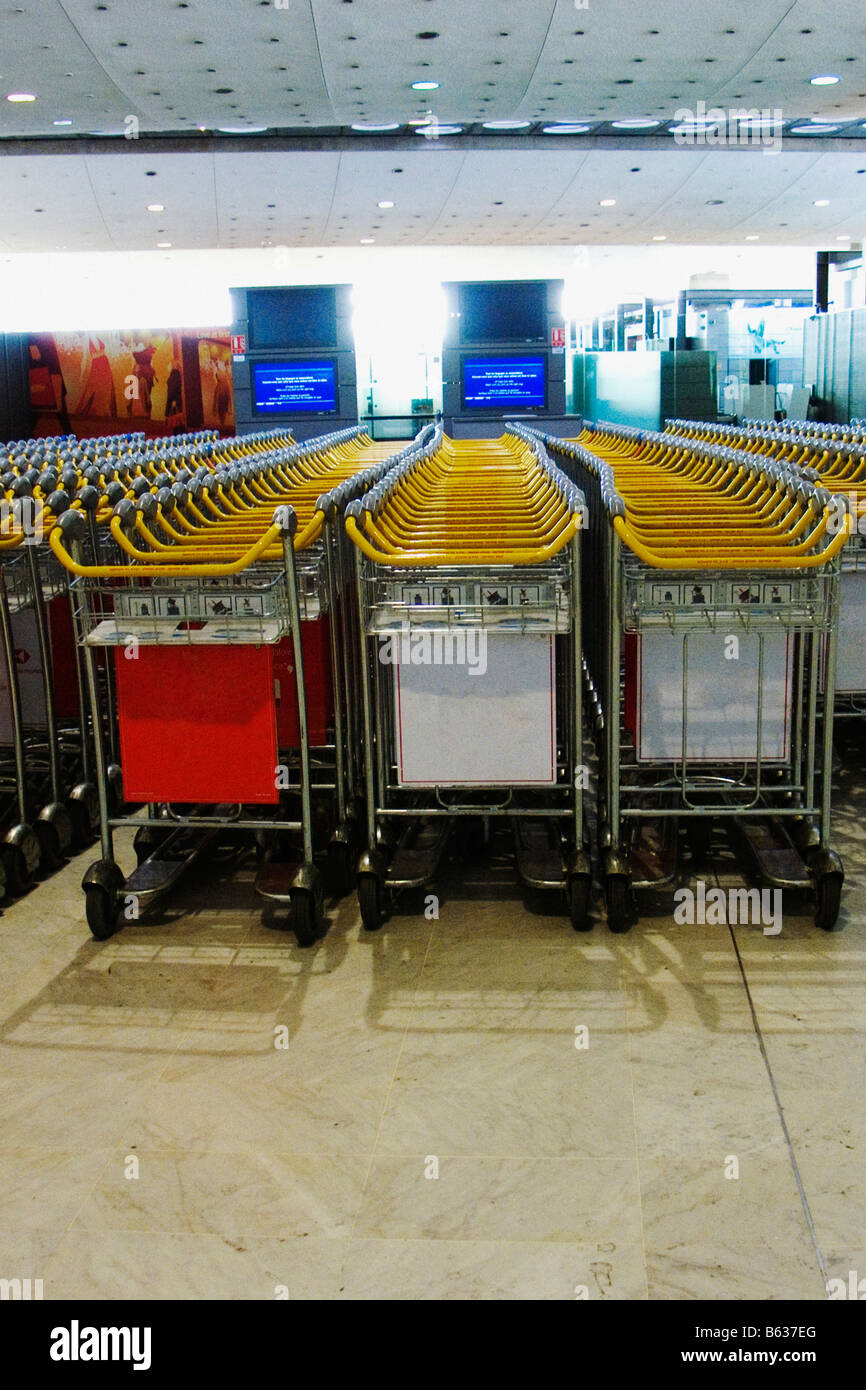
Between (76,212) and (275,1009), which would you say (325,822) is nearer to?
(275,1009)

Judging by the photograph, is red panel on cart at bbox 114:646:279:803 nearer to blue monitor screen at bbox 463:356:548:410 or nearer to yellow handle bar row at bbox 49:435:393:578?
yellow handle bar row at bbox 49:435:393:578

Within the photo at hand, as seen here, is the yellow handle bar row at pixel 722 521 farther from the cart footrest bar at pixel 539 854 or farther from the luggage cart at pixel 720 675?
the cart footrest bar at pixel 539 854

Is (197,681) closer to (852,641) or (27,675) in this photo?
(27,675)

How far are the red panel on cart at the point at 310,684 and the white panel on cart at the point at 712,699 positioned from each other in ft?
4.09

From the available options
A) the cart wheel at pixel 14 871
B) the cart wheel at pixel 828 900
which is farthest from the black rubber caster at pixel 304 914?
the cart wheel at pixel 828 900

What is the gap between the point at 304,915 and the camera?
4.04 m

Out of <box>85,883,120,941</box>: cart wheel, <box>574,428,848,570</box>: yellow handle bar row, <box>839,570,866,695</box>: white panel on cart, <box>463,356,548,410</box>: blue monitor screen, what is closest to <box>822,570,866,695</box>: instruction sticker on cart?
<box>839,570,866,695</box>: white panel on cart

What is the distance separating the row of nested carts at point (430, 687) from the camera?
13.3ft

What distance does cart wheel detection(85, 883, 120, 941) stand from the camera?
13.5 feet

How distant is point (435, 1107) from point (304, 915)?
1091mm

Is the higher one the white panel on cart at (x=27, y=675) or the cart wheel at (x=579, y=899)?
the white panel on cart at (x=27, y=675)

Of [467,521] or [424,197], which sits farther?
[424,197]

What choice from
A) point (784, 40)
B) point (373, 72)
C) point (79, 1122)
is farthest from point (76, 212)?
point (79, 1122)

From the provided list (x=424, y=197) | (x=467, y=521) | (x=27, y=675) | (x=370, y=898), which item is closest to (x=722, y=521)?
(x=467, y=521)
